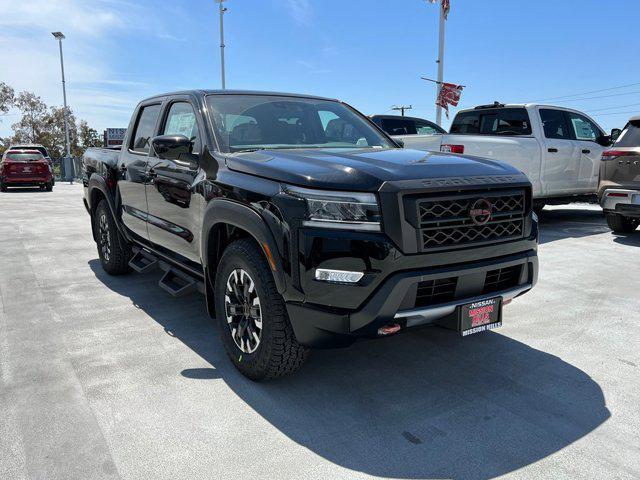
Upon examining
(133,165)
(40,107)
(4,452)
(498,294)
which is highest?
(40,107)

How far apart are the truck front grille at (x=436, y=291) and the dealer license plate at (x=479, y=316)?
10cm

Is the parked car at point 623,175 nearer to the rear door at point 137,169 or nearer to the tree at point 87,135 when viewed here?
the rear door at point 137,169

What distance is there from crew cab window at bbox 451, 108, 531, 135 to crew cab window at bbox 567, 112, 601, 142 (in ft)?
3.89

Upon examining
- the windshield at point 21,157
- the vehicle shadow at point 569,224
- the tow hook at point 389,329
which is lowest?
the vehicle shadow at point 569,224

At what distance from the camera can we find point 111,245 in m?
5.88

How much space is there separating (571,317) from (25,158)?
2176cm

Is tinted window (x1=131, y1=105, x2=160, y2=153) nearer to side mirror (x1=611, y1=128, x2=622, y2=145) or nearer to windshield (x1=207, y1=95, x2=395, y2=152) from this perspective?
windshield (x1=207, y1=95, x2=395, y2=152)

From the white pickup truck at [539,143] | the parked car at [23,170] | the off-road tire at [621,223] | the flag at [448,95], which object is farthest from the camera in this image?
the flag at [448,95]

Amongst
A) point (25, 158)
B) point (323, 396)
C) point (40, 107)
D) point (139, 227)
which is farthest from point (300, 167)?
point (40, 107)

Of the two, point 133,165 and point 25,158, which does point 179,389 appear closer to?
point 133,165

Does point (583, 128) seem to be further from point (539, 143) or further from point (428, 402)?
point (428, 402)

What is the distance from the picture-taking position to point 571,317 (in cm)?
443

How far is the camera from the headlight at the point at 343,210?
2.67 metres

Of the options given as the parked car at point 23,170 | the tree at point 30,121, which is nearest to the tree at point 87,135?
the tree at point 30,121
